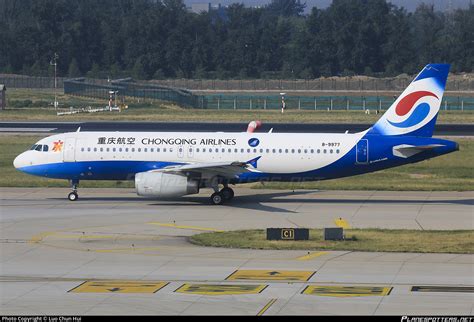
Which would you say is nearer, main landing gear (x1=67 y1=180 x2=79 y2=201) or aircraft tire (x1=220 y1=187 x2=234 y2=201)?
aircraft tire (x1=220 y1=187 x2=234 y2=201)

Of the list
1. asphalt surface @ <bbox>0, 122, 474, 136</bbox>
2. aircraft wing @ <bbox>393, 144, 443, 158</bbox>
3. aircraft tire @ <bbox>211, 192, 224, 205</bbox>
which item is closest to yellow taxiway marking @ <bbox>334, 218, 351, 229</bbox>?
aircraft wing @ <bbox>393, 144, 443, 158</bbox>

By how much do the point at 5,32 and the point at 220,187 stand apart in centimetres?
14065

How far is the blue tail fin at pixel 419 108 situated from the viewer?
47.9 metres

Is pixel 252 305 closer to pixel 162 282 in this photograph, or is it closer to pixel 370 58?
pixel 162 282

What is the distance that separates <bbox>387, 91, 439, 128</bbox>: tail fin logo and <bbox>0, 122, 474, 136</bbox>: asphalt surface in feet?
96.2

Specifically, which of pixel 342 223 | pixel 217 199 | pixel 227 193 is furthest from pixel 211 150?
pixel 342 223

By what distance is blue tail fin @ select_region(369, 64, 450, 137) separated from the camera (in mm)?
47938

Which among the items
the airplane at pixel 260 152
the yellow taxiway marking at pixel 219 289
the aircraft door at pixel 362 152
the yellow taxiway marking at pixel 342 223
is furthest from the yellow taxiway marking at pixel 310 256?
the aircraft door at pixel 362 152

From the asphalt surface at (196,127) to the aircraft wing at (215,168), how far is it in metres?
31.2

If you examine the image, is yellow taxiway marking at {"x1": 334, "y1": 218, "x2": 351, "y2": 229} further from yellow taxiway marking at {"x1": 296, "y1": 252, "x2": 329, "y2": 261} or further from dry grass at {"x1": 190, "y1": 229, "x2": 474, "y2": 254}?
yellow taxiway marking at {"x1": 296, "y1": 252, "x2": 329, "y2": 261}

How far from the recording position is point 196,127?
82750 mm

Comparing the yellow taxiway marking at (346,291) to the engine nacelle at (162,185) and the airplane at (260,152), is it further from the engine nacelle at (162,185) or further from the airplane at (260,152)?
the airplane at (260,152)

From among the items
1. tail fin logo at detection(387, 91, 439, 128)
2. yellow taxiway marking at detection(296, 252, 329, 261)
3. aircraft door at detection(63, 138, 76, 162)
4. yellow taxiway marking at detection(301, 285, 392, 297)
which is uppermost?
tail fin logo at detection(387, 91, 439, 128)

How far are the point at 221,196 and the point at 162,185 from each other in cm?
331
